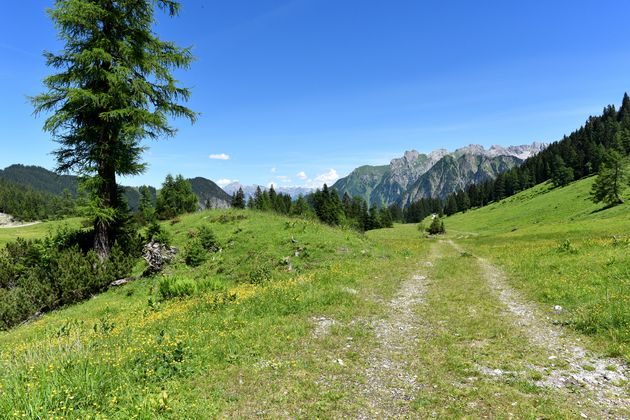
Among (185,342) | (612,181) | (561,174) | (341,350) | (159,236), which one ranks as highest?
(561,174)

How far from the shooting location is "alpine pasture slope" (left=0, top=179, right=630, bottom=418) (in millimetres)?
6457

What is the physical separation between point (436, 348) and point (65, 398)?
8562 millimetres

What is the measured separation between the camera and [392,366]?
8469 mm

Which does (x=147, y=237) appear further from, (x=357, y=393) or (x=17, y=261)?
(x=357, y=393)

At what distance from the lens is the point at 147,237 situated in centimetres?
2641

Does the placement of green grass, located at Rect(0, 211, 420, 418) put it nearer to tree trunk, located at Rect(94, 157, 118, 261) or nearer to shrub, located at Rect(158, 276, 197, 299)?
shrub, located at Rect(158, 276, 197, 299)

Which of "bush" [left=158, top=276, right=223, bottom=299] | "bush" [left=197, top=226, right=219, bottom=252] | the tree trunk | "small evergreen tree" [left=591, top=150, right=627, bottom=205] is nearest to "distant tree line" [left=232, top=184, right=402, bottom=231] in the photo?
"bush" [left=197, top=226, right=219, bottom=252]

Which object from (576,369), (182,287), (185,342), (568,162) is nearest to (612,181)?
(568,162)

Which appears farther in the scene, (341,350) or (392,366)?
(341,350)

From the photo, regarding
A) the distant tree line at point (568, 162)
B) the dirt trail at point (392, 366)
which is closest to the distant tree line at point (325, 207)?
the distant tree line at point (568, 162)

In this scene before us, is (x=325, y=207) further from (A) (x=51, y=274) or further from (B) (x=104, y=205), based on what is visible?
(A) (x=51, y=274)

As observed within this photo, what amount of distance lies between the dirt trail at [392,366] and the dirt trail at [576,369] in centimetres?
292

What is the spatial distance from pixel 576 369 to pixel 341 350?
5544 mm

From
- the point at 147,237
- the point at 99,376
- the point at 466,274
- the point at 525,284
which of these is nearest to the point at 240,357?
the point at 99,376
